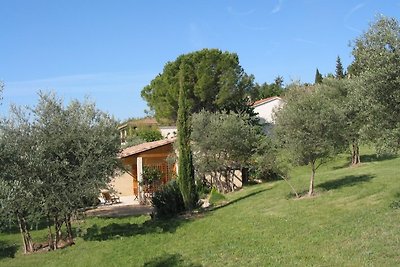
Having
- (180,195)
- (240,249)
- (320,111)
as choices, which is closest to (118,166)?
(180,195)

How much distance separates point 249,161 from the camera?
25.9 meters

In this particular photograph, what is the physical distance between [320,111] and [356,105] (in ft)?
14.2

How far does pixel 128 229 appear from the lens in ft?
53.5

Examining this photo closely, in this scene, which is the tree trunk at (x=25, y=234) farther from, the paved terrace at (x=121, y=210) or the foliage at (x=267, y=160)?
the foliage at (x=267, y=160)

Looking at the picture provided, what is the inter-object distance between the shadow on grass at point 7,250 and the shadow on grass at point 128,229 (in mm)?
2363

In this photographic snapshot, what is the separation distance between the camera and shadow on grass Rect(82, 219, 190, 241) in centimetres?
1499

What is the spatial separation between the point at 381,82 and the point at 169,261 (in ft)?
22.2

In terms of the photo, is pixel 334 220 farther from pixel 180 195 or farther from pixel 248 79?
pixel 248 79

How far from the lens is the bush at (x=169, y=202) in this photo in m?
18.6

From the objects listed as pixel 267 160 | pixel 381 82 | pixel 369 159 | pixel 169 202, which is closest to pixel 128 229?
pixel 169 202

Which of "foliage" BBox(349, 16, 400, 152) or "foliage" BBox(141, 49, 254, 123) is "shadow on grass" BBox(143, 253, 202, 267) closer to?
"foliage" BBox(349, 16, 400, 152)

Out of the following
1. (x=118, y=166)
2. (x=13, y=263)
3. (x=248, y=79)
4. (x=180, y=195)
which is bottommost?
(x=13, y=263)

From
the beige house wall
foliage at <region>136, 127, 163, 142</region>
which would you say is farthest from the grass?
foliage at <region>136, 127, 163, 142</region>

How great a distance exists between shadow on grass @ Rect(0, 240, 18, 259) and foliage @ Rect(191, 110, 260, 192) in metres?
11.4
